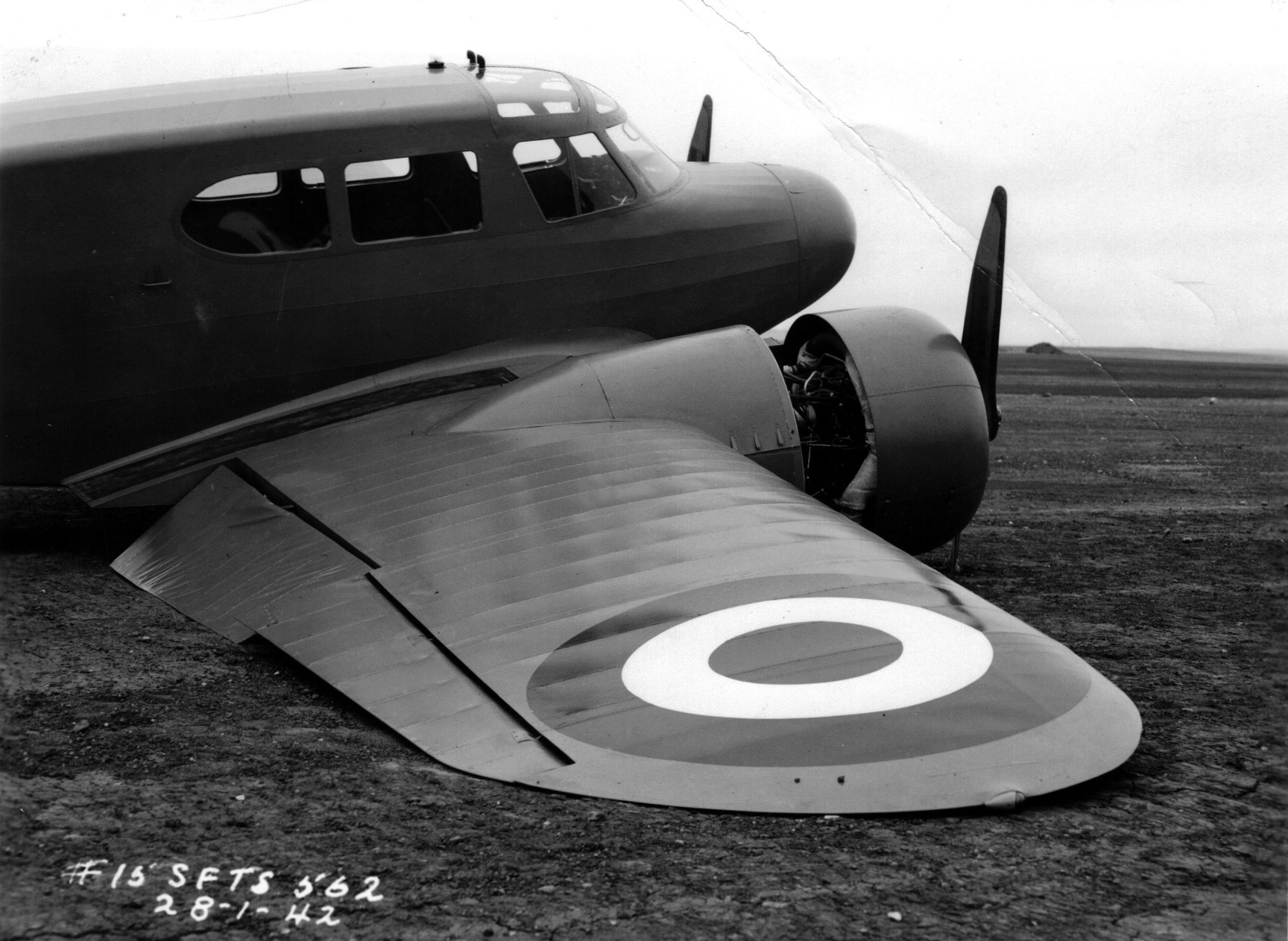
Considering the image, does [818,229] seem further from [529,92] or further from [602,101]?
[529,92]

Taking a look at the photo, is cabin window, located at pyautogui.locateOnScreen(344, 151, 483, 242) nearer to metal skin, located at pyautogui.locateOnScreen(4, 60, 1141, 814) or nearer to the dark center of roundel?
metal skin, located at pyautogui.locateOnScreen(4, 60, 1141, 814)

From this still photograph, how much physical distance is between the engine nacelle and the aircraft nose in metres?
1.45

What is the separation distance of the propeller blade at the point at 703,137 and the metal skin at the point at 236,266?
218 cm

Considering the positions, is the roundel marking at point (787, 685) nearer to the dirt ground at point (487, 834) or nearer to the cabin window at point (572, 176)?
the dirt ground at point (487, 834)

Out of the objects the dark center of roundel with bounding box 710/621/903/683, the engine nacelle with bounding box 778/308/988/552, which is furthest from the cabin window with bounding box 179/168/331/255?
the dark center of roundel with bounding box 710/621/903/683

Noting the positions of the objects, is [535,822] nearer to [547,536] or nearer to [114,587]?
[547,536]

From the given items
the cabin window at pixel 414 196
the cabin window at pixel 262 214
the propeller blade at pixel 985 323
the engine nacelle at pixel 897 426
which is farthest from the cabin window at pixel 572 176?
the propeller blade at pixel 985 323

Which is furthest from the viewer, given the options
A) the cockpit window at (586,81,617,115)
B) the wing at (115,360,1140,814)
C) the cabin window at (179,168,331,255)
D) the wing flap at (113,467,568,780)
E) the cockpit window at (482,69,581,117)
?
the cockpit window at (586,81,617,115)

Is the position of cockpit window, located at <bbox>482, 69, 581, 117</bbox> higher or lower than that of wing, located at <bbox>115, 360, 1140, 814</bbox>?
higher

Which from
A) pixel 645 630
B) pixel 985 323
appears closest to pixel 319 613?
pixel 645 630

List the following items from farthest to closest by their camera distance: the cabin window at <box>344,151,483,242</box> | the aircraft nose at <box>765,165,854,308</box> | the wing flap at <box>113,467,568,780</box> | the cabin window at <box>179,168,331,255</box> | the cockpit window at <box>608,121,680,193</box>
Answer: the aircraft nose at <box>765,165,854,308</box> < the cockpit window at <box>608,121,680,193</box> < the cabin window at <box>344,151,483,242</box> < the cabin window at <box>179,168,331,255</box> < the wing flap at <box>113,467,568,780</box>

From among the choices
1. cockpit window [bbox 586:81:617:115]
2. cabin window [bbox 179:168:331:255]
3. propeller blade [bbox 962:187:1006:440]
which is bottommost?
propeller blade [bbox 962:187:1006:440]

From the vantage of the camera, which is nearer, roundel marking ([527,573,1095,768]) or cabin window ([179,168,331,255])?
roundel marking ([527,573,1095,768])

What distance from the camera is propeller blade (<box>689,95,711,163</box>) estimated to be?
10375 mm
